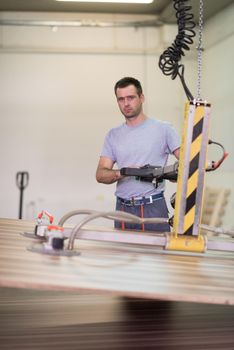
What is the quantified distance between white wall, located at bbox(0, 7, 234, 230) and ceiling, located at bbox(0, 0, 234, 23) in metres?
0.19

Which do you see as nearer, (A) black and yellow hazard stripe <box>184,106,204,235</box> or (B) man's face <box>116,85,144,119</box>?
(A) black and yellow hazard stripe <box>184,106,204,235</box>

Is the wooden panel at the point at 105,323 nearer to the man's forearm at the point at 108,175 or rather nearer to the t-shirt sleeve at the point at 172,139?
the man's forearm at the point at 108,175

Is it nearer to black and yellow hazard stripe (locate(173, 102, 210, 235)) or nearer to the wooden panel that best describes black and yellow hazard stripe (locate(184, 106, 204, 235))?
black and yellow hazard stripe (locate(173, 102, 210, 235))

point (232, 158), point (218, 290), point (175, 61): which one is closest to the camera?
point (218, 290)

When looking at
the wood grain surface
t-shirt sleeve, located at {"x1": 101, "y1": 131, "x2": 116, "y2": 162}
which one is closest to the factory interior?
t-shirt sleeve, located at {"x1": 101, "y1": 131, "x2": 116, "y2": 162}

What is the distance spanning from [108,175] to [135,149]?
11.9 inches

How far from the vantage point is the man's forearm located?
9.68 feet

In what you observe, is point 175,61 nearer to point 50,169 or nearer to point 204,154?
point 204,154

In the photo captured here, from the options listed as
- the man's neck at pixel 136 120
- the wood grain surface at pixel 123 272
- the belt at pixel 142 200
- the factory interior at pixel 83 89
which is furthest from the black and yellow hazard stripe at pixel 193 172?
the factory interior at pixel 83 89

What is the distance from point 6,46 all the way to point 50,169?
197 centimetres

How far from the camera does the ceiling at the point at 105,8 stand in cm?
737

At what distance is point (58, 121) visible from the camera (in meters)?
7.96

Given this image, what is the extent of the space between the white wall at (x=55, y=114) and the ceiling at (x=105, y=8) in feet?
0.63

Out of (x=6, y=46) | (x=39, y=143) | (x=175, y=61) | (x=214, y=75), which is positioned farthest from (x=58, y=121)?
(x=175, y=61)
